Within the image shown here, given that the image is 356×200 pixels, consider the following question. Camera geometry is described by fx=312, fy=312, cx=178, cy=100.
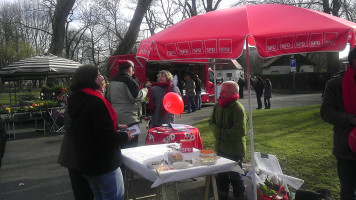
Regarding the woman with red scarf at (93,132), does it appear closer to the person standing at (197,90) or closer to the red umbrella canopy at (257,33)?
the red umbrella canopy at (257,33)

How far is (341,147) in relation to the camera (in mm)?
3020

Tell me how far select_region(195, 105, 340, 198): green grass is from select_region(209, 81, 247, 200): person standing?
1.31 m

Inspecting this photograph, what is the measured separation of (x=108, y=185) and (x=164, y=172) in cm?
55

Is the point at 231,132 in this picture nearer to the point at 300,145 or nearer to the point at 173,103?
the point at 173,103

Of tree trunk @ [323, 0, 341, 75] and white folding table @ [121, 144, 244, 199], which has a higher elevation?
tree trunk @ [323, 0, 341, 75]

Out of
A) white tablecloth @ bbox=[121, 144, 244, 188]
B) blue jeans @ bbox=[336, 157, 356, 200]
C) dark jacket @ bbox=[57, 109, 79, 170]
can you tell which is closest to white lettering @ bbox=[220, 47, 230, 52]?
white tablecloth @ bbox=[121, 144, 244, 188]

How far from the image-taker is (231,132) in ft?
13.7

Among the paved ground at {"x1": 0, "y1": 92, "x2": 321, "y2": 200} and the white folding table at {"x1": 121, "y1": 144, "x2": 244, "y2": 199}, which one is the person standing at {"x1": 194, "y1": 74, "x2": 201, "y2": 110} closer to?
the paved ground at {"x1": 0, "y1": 92, "x2": 321, "y2": 200}

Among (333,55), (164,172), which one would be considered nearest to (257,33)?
(164,172)

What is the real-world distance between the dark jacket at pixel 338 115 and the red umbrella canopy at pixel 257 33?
38 centimetres

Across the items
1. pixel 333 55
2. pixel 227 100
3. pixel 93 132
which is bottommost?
pixel 93 132

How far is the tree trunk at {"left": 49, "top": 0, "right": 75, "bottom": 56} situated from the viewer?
16.1 metres

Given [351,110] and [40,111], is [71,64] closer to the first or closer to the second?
[40,111]

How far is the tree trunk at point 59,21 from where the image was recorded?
52.7ft
